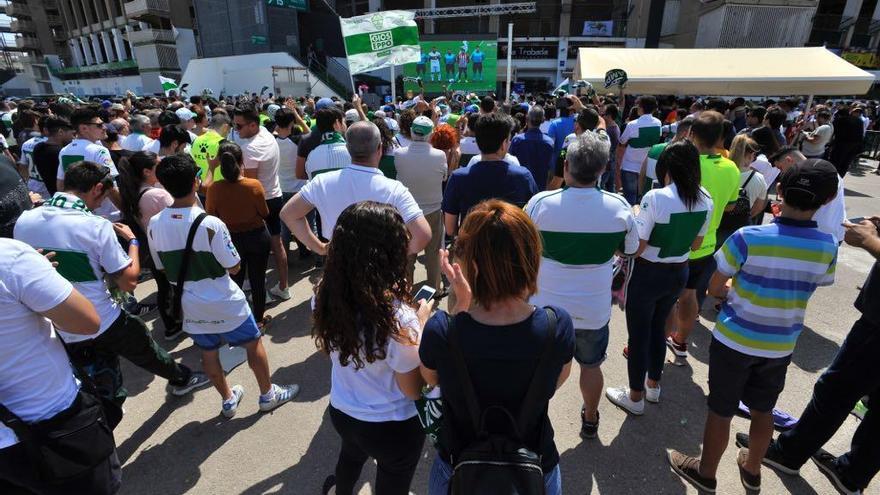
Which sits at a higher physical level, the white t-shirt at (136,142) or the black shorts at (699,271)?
the white t-shirt at (136,142)

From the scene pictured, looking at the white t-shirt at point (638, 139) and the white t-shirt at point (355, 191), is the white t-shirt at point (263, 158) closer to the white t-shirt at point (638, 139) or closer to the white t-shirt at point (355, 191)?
the white t-shirt at point (355, 191)

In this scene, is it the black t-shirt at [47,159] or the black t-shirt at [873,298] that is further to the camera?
the black t-shirt at [47,159]

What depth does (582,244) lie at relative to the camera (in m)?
2.37

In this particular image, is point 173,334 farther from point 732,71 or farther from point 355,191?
point 732,71

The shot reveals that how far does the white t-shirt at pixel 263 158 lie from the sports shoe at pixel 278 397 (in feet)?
8.13

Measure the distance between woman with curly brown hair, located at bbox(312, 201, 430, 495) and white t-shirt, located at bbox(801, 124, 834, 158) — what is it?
773 centimetres

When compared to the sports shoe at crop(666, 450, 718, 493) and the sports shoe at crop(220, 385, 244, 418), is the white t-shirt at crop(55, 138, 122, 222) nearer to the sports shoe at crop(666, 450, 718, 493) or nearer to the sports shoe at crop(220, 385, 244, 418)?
the sports shoe at crop(220, 385, 244, 418)

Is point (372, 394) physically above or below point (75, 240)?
below

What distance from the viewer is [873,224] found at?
2.19 meters

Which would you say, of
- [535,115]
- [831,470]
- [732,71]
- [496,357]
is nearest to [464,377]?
[496,357]

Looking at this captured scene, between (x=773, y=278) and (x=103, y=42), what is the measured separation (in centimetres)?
6468

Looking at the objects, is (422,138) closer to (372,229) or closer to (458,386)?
(372,229)

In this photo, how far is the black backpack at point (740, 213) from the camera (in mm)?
3906

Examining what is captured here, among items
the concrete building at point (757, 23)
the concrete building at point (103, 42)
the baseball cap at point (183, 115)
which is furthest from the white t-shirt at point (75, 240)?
the concrete building at point (103, 42)
